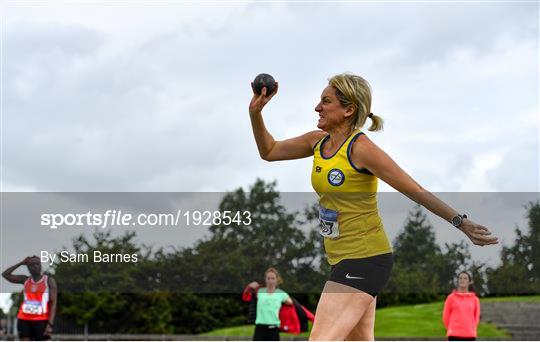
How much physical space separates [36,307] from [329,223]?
1038 cm

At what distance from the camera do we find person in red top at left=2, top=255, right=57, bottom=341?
1447cm

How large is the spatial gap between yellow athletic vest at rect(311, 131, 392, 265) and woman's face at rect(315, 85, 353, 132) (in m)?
0.15

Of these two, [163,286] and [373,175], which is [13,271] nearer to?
[373,175]

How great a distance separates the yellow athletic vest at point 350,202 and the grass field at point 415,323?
2500cm

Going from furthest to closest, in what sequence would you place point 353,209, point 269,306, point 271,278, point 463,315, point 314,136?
1. point 463,315
2. point 269,306
3. point 271,278
4. point 314,136
5. point 353,209

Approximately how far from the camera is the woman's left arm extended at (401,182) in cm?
516

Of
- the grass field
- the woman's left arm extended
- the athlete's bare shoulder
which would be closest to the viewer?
the woman's left arm extended

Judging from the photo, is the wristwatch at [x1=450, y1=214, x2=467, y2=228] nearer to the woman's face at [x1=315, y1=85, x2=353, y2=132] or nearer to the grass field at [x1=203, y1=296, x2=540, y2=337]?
the woman's face at [x1=315, y1=85, x2=353, y2=132]

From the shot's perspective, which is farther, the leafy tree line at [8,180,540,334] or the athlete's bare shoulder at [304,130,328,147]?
the leafy tree line at [8,180,540,334]

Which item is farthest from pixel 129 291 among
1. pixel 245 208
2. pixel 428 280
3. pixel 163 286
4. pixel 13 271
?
pixel 13 271

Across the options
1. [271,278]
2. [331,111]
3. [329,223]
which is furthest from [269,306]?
[331,111]

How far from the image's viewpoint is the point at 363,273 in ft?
17.3

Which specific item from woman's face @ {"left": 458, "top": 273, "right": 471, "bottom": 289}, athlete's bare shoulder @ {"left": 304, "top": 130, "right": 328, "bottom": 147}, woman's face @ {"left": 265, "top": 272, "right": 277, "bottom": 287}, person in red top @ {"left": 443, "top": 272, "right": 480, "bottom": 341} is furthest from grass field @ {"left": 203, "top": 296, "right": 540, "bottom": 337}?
athlete's bare shoulder @ {"left": 304, "top": 130, "right": 328, "bottom": 147}

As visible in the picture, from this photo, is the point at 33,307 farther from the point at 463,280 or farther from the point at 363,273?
the point at 363,273
